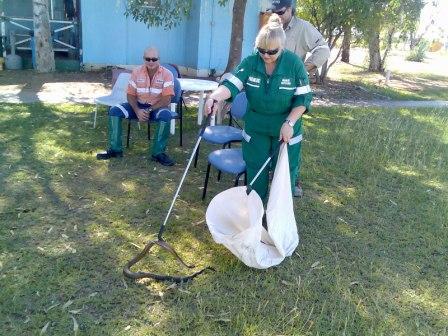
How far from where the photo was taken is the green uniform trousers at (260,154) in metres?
3.35

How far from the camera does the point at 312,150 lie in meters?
5.79

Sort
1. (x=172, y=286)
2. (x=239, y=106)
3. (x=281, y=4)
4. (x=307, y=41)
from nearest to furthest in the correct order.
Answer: (x=172, y=286) < (x=281, y=4) < (x=307, y=41) < (x=239, y=106)

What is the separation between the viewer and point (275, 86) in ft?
10.1

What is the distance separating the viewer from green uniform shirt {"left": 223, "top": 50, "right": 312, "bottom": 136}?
307cm

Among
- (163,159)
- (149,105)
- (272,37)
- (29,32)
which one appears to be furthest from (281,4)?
(29,32)

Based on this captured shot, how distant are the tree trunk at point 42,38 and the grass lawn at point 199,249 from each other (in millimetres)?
4823

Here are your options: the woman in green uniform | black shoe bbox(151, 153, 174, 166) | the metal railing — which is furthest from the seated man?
the metal railing

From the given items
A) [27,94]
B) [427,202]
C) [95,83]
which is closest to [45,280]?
[427,202]

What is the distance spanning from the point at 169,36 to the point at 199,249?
8.94 metres

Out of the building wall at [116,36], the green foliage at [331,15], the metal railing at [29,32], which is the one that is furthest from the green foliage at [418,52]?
the metal railing at [29,32]

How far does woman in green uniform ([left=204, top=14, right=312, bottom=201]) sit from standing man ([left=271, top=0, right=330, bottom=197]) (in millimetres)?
776

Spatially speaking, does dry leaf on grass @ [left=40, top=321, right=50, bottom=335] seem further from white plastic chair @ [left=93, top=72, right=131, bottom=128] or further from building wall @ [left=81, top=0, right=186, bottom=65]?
building wall @ [left=81, top=0, right=186, bottom=65]

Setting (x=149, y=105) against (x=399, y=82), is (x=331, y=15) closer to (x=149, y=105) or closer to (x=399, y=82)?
(x=399, y=82)

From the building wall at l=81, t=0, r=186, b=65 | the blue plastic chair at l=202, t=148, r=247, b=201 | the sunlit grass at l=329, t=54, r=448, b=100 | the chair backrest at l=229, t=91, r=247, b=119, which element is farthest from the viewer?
the sunlit grass at l=329, t=54, r=448, b=100
